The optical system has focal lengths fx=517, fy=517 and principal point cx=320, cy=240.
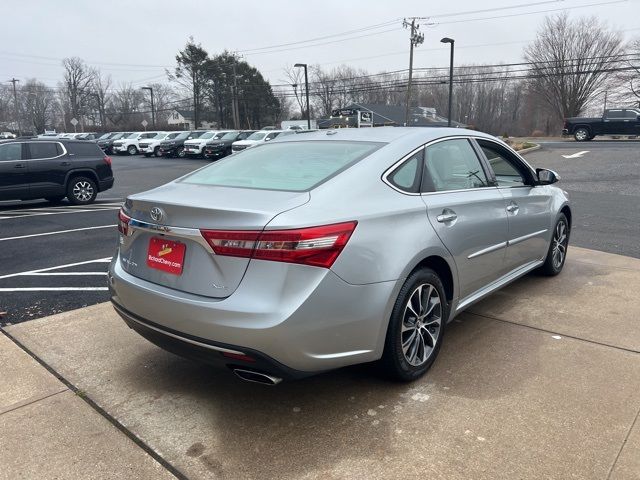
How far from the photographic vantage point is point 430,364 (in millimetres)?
3361

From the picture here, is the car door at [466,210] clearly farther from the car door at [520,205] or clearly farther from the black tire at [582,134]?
the black tire at [582,134]

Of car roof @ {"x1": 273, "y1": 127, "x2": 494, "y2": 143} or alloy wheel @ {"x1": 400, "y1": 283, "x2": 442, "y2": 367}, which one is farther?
car roof @ {"x1": 273, "y1": 127, "x2": 494, "y2": 143}

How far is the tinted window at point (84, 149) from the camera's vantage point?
12195mm

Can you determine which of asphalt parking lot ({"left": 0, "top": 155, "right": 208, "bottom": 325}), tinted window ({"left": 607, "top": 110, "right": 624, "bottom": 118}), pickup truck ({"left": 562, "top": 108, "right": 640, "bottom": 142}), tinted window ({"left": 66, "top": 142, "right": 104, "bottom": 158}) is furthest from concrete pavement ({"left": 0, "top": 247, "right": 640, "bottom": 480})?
tinted window ({"left": 607, "top": 110, "right": 624, "bottom": 118})

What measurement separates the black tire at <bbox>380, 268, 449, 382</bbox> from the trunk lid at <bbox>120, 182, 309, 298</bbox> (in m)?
0.85

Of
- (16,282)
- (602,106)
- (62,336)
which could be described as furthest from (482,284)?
(602,106)

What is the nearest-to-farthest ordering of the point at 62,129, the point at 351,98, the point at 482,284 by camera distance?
1. the point at 482,284
2. the point at 351,98
3. the point at 62,129

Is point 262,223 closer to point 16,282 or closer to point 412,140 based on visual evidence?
point 412,140

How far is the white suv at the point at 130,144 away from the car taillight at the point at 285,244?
39.2 m

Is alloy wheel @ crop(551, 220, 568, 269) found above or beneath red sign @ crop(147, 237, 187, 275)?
beneath

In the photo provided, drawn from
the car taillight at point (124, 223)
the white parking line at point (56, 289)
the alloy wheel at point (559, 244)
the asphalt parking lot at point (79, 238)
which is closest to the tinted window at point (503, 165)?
the alloy wheel at point (559, 244)

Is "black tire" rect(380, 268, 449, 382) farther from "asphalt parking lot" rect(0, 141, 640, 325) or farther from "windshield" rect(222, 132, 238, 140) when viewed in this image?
"windshield" rect(222, 132, 238, 140)

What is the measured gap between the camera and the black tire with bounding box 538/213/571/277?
17.2 feet

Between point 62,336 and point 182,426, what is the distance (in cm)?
175
